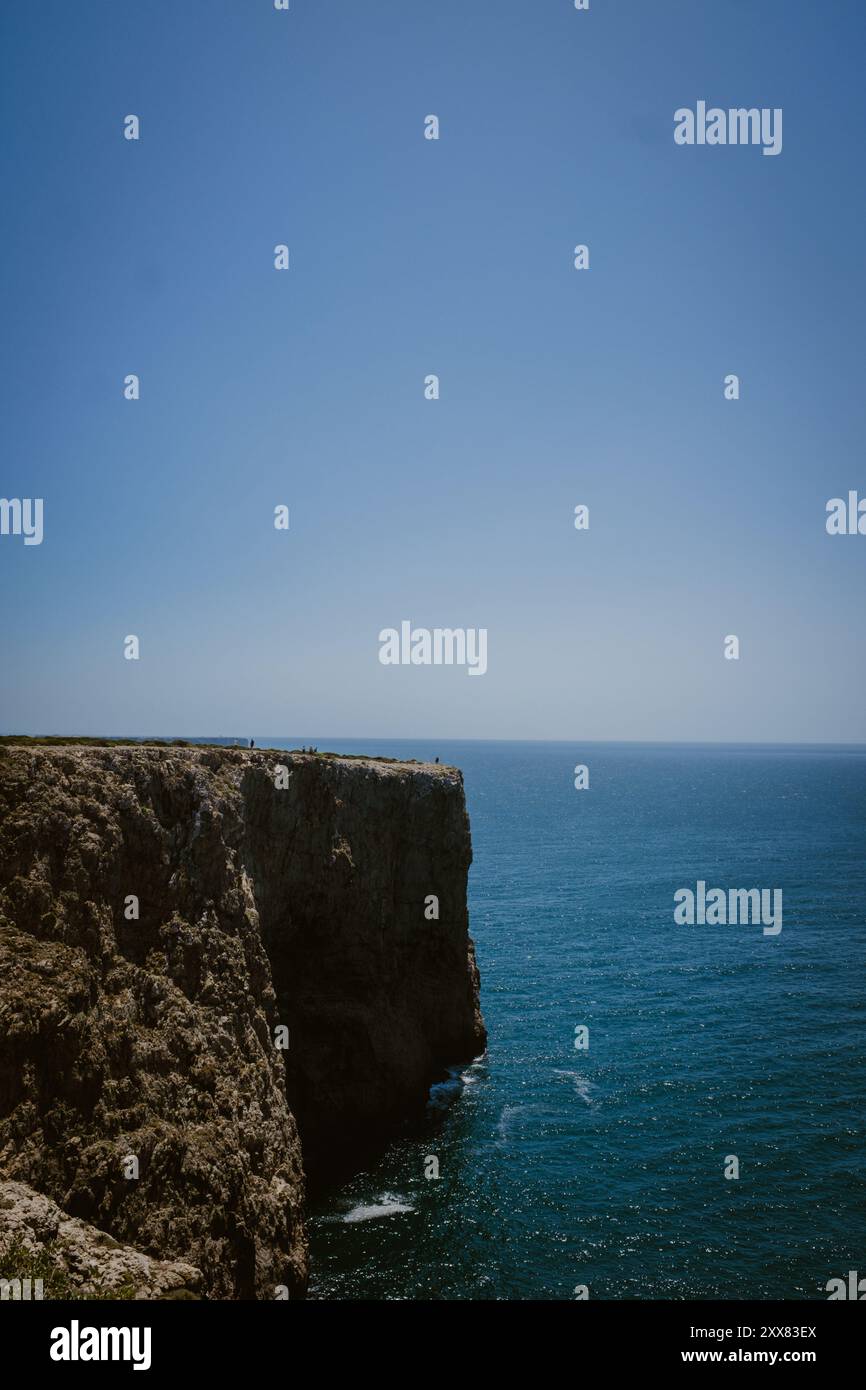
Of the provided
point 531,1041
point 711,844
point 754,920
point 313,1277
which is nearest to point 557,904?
point 754,920

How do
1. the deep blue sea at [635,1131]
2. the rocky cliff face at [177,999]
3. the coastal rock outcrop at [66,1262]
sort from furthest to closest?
1. the deep blue sea at [635,1131]
2. the rocky cliff face at [177,999]
3. the coastal rock outcrop at [66,1262]

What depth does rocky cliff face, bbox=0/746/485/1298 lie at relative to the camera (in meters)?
22.6

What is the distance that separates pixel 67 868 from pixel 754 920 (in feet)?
253

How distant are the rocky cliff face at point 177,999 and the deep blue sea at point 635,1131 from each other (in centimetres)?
603

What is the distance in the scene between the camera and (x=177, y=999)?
2753 centimetres

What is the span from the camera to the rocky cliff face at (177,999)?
22641 millimetres

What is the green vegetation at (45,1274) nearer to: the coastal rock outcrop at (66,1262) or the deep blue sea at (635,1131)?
the coastal rock outcrop at (66,1262)

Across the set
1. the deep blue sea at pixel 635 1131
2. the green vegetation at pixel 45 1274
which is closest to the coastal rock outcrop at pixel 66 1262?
the green vegetation at pixel 45 1274

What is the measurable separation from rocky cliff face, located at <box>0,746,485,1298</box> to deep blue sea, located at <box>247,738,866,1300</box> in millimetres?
6025

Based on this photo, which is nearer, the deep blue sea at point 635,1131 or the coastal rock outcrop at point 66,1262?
the coastal rock outcrop at point 66,1262

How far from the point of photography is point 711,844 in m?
132

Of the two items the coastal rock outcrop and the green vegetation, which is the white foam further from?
the green vegetation

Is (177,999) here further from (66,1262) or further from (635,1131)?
(635,1131)

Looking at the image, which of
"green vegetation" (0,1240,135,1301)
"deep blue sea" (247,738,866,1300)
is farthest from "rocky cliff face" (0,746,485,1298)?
"deep blue sea" (247,738,866,1300)
